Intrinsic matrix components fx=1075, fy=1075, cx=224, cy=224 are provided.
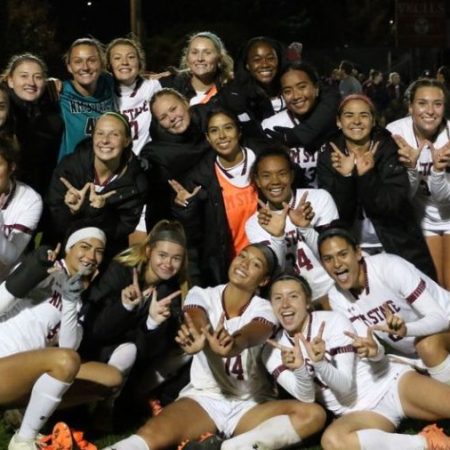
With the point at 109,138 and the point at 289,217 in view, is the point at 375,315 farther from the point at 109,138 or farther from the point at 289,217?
the point at 109,138

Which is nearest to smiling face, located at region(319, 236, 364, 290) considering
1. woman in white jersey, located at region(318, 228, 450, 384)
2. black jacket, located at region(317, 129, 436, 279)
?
woman in white jersey, located at region(318, 228, 450, 384)

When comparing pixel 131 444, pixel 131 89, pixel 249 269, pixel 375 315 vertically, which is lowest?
pixel 131 444

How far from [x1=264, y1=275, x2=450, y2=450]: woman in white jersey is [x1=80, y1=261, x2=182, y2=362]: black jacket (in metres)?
0.70

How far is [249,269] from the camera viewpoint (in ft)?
18.5

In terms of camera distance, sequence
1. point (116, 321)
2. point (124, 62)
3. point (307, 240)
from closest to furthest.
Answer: point (116, 321), point (307, 240), point (124, 62)

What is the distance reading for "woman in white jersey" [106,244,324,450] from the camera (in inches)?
210

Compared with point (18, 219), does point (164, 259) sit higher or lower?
lower

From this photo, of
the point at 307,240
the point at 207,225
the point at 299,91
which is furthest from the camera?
the point at 299,91

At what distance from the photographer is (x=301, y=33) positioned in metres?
42.1

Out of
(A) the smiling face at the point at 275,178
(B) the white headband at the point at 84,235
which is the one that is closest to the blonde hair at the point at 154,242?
(B) the white headband at the point at 84,235

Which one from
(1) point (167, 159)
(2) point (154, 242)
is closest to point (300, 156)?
(1) point (167, 159)

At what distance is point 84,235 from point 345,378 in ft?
5.23

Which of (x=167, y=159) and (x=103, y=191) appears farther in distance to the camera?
(x=167, y=159)

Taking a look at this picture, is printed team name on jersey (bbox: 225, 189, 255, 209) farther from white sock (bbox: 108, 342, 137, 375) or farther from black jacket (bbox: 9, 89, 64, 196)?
black jacket (bbox: 9, 89, 64, 196)
